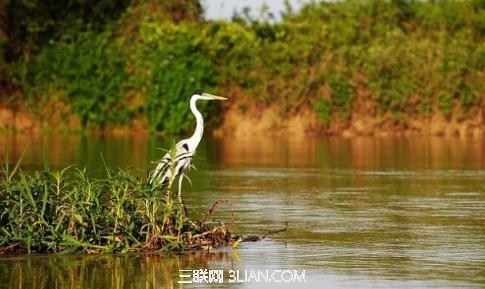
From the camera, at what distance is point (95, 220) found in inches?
478

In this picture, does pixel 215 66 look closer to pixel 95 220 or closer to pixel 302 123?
pixel 302 123


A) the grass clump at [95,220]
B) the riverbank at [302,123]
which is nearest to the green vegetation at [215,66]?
the riverbank at [302,123]

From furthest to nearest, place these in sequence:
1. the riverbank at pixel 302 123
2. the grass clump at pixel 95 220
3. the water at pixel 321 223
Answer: the riverbank at pixel 302 123, the grass clump at pixel 95 220, the water at pixel 321 223

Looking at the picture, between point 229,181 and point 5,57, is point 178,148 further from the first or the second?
point 5,57

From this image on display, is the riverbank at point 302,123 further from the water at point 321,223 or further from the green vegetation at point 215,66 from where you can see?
the water at point 321,223

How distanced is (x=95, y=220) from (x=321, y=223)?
10.9 feet

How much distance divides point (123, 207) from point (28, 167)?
11817 millimetres

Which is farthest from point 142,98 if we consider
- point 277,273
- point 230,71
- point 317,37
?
point 277,273

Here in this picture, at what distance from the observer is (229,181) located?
21406 millimetres

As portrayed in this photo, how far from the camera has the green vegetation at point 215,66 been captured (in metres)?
39.1

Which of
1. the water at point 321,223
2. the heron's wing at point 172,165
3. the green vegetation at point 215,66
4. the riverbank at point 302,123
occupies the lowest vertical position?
the water at point 321,223

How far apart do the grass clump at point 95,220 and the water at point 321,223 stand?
0.19m

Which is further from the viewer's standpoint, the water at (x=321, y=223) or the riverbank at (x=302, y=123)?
the riverbank at (x=302, y=123)

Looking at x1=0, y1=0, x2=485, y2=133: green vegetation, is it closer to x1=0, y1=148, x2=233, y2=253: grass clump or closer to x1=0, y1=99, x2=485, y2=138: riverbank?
x1=0, y1=99, x2=485, y2=138: riverbank
